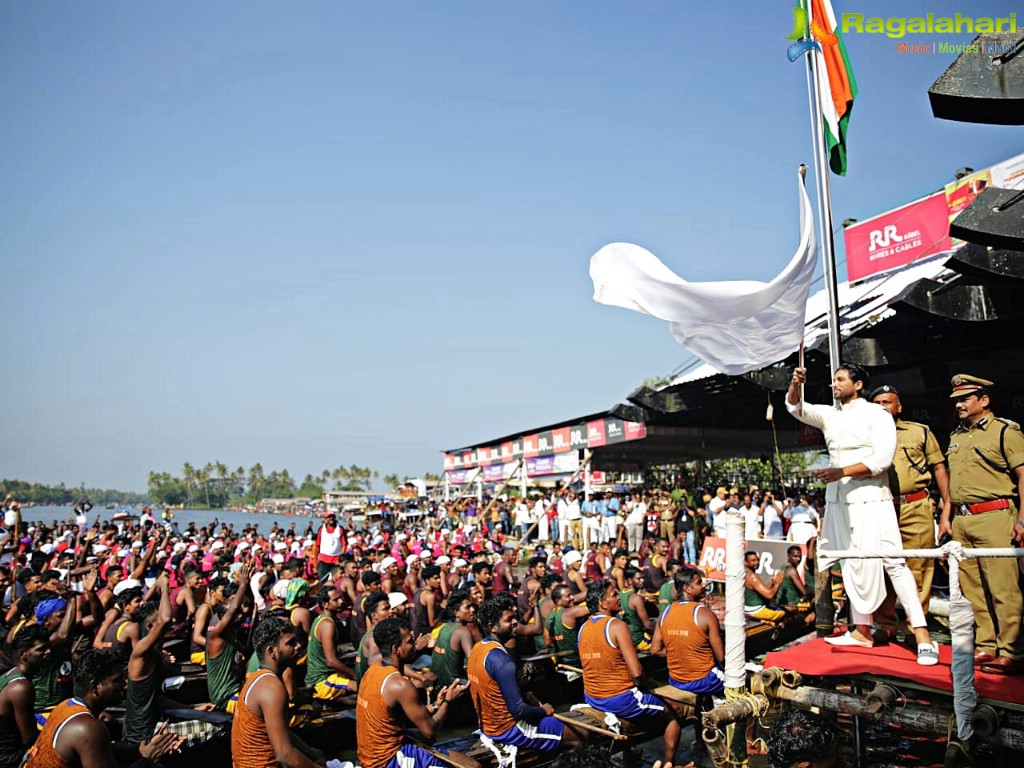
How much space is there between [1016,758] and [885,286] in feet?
31.6

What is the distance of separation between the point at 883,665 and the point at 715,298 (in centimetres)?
265

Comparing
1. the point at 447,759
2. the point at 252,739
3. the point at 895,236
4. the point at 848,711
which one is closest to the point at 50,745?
the point at 252,739

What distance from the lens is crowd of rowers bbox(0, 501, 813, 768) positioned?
4.67 metres

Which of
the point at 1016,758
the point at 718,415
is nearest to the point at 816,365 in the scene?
the point at 718,415

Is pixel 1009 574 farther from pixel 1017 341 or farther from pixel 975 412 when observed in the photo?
pixel 1017 341

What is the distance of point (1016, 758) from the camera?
4.75 meters

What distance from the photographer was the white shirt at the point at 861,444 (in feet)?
15.8

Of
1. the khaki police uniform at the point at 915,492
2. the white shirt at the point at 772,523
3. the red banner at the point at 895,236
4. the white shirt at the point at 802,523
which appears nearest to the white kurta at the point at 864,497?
the khaki police uniform at the point at 915,492

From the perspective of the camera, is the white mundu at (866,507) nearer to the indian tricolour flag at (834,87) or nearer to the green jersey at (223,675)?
the indian tricolour flag at (834,87)

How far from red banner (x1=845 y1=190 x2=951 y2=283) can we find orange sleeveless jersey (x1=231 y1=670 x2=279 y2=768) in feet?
56.4

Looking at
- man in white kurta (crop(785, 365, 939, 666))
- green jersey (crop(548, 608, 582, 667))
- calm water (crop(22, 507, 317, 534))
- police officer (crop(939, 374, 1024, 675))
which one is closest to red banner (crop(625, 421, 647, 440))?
green jersey (crop(548, 608, 582, 667))

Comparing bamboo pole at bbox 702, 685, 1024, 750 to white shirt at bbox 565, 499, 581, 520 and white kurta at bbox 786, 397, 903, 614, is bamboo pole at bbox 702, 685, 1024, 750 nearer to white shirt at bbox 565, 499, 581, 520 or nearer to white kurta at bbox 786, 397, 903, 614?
white kurta at bbox 786, 397, 903, 614

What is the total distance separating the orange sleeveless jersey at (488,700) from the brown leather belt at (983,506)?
138 inches

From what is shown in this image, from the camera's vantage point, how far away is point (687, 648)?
258 inches
